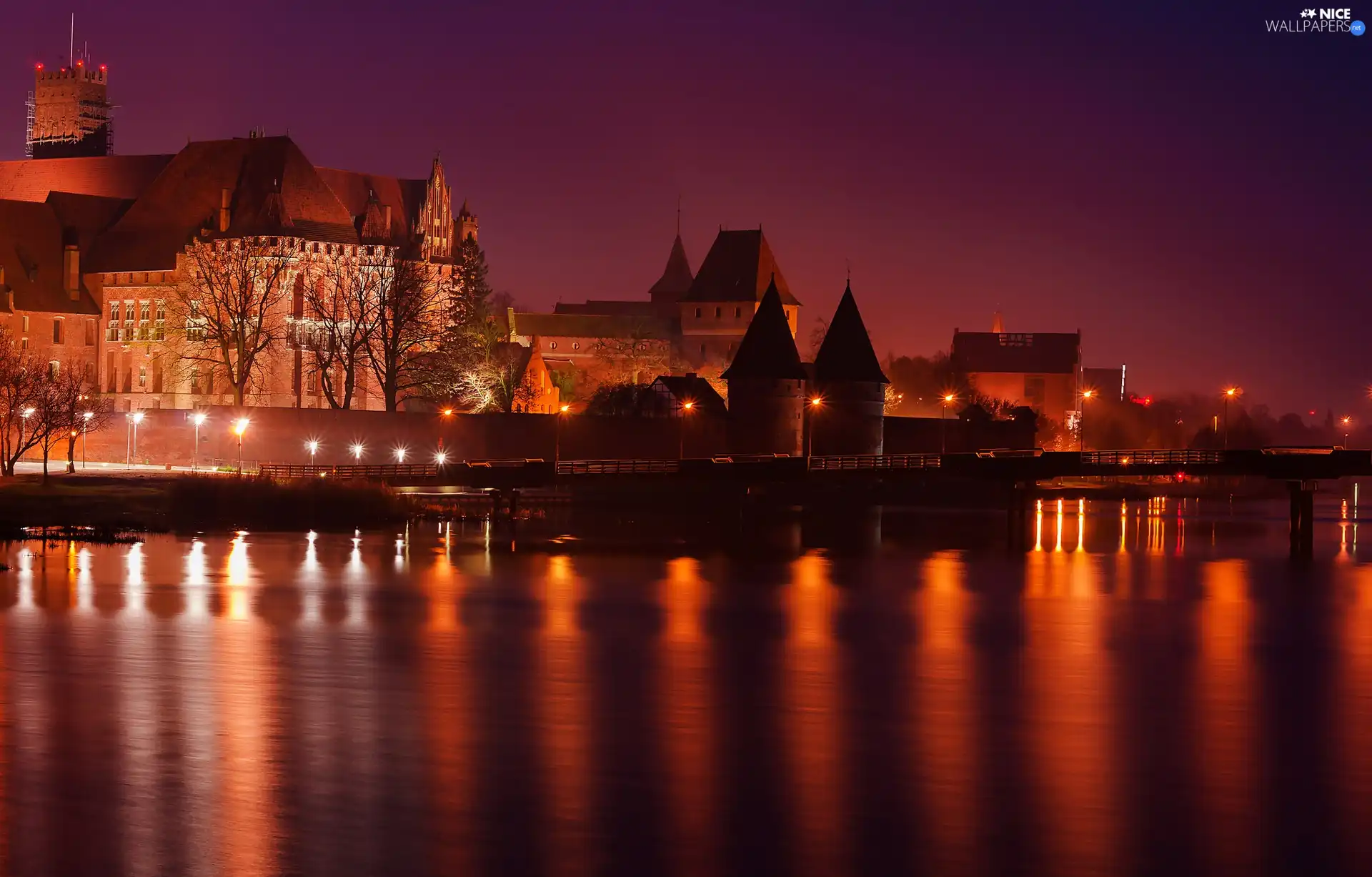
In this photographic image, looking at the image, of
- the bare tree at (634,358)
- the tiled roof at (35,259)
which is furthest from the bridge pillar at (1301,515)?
the tiled roof at (35,259)

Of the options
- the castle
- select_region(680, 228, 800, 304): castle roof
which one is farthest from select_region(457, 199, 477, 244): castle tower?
select_region(680, 228, 800, 304): castle roof

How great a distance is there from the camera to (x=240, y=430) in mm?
82750

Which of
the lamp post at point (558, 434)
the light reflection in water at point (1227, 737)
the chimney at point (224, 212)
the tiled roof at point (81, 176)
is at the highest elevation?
the tiled roof at point (81, 176)

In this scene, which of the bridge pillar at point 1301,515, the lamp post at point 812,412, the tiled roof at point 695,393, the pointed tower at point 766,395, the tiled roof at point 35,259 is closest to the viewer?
the bridge pillar at point 1301,515

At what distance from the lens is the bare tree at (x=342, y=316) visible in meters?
98.2

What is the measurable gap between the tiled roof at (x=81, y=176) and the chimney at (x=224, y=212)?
12.9 m

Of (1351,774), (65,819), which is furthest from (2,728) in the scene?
(1351,774)

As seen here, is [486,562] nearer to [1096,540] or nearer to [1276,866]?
[1096,540]

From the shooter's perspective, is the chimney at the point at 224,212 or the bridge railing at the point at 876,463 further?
the chimney at the point at 224,212

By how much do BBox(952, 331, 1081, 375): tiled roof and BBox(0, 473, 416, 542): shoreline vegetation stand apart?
4426 inches

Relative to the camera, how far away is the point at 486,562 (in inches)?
2327

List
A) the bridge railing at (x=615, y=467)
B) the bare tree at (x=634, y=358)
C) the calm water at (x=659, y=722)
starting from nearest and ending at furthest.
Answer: the calm water at (x=659, y=722)
the bridge railing at (x=615, y=467)
the bare tree at (x=634, y=358)

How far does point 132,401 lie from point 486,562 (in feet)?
204

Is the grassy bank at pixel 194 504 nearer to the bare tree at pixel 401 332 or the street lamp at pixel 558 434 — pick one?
the street lamp at pixel 558 434
